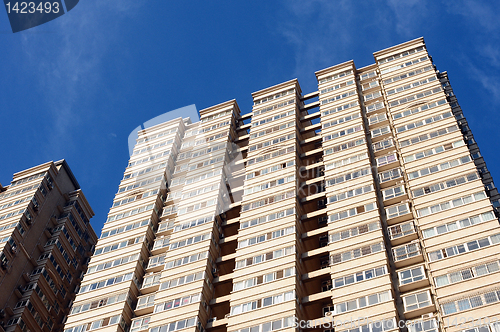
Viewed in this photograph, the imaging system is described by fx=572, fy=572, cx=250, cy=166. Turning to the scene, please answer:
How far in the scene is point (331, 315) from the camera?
1836 inches

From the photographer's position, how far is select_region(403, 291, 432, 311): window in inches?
1700

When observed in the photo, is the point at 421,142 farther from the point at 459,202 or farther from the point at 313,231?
the point at 313,231

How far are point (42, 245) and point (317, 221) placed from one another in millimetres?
36925

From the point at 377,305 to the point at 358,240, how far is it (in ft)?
25.8

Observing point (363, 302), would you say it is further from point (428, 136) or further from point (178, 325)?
point (428, 136)

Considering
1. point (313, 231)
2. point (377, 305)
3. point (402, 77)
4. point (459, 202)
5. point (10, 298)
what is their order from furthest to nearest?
point (402, 77), point (10, 298), point (313, 231), point (459, 202), point (377, 305)

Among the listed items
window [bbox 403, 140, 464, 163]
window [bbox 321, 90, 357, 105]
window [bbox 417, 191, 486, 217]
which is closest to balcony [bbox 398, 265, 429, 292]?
window [bbox 417, 191, 486, 217]

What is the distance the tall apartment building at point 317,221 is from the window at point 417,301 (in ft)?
0.30

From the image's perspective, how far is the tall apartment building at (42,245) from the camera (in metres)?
64.2

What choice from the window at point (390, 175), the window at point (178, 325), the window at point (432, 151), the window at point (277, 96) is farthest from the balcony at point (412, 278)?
the window at point (277, 96)

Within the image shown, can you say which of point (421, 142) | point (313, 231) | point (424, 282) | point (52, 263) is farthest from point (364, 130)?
point (52, 263)

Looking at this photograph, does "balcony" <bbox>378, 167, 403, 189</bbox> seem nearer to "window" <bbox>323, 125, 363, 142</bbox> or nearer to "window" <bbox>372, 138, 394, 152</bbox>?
"window" <bbox>372, 138, 394, 152</bbox>

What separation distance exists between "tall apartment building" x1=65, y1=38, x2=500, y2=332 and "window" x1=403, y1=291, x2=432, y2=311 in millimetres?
90

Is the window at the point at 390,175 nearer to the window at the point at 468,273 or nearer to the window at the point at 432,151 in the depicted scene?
the window at the point at 432,151
